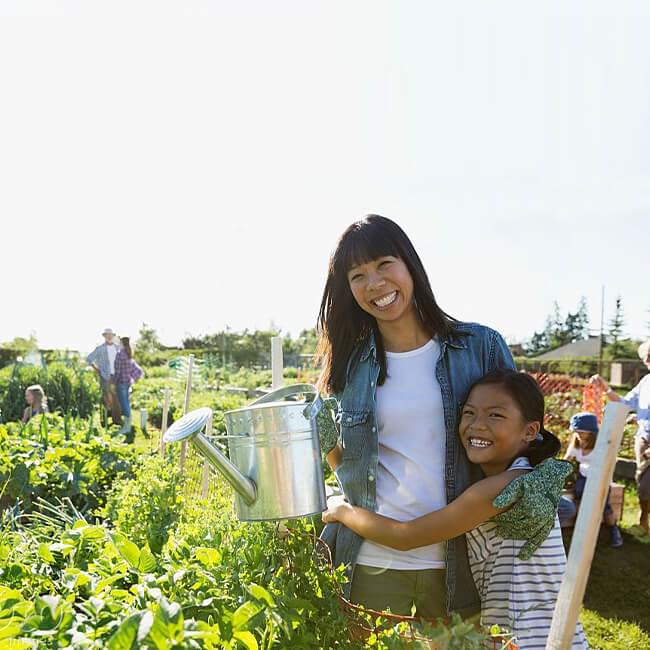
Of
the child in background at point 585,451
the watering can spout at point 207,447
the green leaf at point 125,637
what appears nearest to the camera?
the green leaf at point 125,637

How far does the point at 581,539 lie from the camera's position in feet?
2.47

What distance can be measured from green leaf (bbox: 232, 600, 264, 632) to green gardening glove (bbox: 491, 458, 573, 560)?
23.6 inches

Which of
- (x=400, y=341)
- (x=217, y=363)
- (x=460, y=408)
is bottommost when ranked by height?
(x=217, y=363)

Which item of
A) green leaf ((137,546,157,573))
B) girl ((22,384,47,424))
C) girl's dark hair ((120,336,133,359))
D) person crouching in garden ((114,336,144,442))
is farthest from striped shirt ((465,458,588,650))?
girl's dark hair ((120,336,133,359))

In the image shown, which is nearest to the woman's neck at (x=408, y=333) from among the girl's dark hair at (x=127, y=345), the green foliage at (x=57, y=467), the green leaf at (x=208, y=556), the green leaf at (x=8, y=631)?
the green leaf at (x=208, y=556)

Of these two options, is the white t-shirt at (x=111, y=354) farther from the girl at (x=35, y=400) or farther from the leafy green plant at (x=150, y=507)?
the leafy green plant at (x=150, y=507)

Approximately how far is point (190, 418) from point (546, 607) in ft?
2.63

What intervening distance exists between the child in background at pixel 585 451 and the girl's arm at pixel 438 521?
3.20 m

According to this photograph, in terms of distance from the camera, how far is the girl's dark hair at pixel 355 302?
5.04ft

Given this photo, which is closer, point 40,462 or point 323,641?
point 323,641

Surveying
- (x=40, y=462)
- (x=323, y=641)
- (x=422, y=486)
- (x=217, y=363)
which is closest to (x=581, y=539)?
(x=323, y=641)

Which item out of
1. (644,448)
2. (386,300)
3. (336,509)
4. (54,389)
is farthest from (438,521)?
(54,389)

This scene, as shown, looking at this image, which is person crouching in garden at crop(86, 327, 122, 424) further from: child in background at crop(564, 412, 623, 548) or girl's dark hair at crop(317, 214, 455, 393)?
girl's dark hair at crop(317, 214, 455, 393)

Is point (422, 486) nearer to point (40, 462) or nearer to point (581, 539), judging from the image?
point (581, 539)
